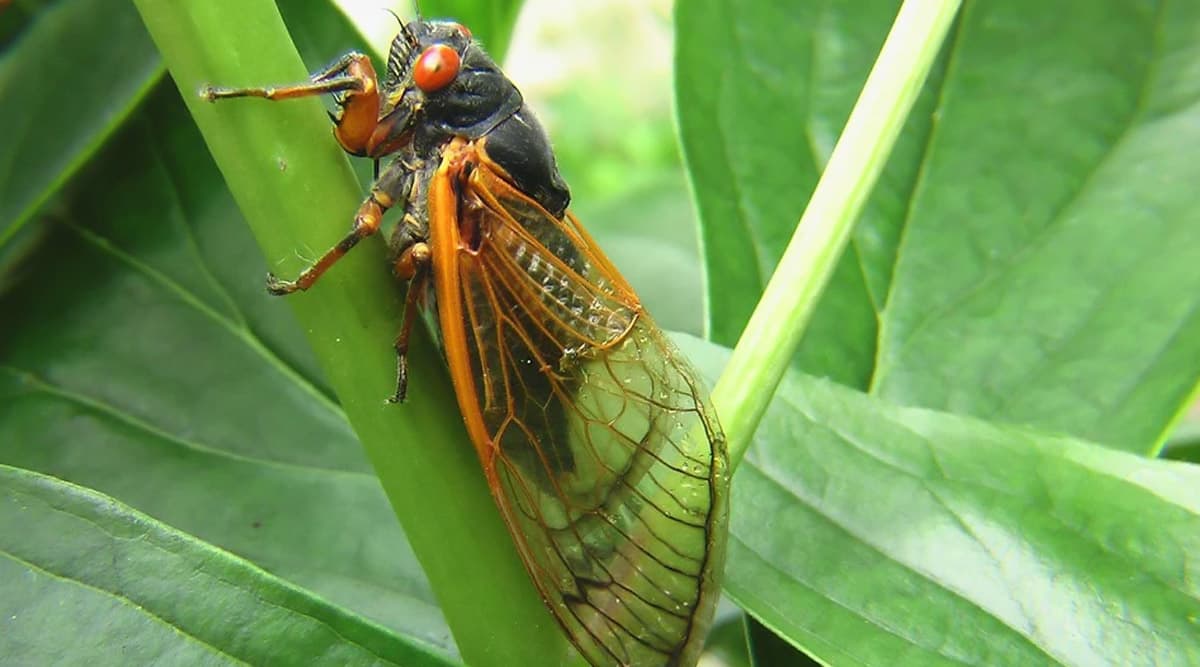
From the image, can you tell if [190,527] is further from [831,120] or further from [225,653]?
[831,120]

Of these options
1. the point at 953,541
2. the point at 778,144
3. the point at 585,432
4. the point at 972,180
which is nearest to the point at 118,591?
the point at 585,432


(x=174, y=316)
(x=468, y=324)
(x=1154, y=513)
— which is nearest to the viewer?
(x=1154, y=513)

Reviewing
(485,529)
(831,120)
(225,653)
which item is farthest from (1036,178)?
(225,653)

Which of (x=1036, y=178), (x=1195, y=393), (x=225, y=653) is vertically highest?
(x=225, y=653)

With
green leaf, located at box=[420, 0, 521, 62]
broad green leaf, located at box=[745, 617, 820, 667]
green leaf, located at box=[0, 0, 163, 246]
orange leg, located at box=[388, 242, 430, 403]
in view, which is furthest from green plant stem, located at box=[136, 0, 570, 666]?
green leaf, located at box=[420, 0, 521, 62]

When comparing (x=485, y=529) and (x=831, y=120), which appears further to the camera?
(x=831, y=120)

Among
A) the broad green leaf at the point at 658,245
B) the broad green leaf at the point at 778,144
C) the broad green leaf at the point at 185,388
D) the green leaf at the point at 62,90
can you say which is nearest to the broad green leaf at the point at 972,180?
the broad green leaf at the point at 778,144

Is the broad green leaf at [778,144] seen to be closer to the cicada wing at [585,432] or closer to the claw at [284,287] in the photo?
the cicada wing at [585,432]

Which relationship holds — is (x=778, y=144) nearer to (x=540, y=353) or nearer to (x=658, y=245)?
(x=540, y=353)
